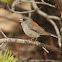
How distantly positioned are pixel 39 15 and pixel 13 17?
0.50m

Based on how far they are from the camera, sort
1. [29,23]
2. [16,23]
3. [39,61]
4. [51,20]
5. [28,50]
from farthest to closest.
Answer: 1. [28,50]
2. [16,23]
3. [39,61]
4. [51,20]
5. [29,23]

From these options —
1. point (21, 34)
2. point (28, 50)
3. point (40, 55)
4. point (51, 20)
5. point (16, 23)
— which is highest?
point (51, 20)

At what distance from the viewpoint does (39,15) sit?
5.81ft

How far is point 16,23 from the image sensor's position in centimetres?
207

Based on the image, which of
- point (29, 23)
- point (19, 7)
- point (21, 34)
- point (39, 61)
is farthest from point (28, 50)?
point (29, 23)

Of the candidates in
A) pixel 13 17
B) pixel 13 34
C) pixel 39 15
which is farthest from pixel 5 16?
pixel 39 15

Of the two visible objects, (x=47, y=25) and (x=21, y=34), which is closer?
(x=47, y=25)

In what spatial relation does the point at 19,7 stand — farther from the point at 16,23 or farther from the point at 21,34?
the point at 21,34

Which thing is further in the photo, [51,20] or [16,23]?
[16,23]

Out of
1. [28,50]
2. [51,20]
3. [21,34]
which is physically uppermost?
[51,20]

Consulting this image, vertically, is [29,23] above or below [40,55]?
above

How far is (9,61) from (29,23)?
448mm

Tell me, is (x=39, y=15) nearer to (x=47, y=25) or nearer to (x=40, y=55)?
(x=47, y=25)

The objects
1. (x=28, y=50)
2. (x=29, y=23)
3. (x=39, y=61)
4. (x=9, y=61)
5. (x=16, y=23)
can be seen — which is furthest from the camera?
(x=28, y=50)
